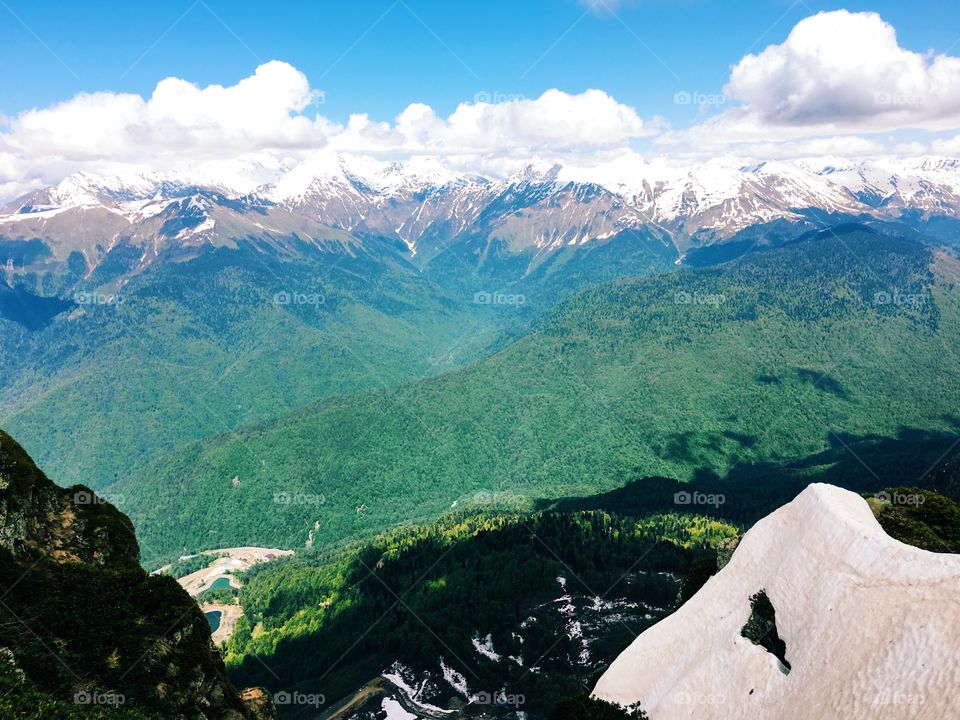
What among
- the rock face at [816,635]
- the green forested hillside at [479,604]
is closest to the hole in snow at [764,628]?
the rock face at [816,635]

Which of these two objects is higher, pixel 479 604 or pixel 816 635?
pixel 816 635

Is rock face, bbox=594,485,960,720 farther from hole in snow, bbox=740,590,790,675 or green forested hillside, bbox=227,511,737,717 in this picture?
green forested hillside, bbox=227,511,737,717

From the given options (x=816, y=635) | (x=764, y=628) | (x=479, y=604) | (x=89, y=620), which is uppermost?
(x=89, y=620)

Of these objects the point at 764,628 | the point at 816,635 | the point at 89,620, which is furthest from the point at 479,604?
the point at 816,635

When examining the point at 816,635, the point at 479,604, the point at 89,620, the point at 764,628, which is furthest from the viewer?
the point at 479,604

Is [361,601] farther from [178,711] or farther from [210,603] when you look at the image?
[178,711]

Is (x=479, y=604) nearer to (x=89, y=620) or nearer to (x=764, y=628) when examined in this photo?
(x=89, y=620)

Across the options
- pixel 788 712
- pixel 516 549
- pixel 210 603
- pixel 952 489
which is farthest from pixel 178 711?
pixel 952 489
